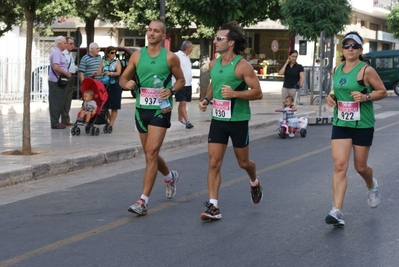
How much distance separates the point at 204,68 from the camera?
29.9 metres

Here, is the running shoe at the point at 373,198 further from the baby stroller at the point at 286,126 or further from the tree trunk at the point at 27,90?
the baby stroller at the point at 286,126

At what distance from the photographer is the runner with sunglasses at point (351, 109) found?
7.95 meters

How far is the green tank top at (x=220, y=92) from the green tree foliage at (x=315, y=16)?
69.3 ft

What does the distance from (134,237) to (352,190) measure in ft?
11.8

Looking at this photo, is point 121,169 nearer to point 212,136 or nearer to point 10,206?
point 10,206

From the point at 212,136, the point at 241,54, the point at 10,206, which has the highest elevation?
the point at 241,54

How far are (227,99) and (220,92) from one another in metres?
0.10

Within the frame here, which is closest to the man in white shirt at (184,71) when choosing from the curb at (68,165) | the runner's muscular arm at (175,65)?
the curb at (68,165)

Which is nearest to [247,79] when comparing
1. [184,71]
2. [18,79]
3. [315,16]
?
[184,71]

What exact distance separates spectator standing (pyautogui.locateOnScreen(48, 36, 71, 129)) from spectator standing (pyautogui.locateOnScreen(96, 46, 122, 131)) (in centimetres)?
96

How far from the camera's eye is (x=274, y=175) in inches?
456

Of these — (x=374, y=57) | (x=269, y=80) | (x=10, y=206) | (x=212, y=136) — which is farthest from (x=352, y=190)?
(x=269, y=80)

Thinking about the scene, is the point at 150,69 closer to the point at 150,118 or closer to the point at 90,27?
the point at 150,118

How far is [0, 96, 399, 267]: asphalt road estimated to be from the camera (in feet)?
22.3
